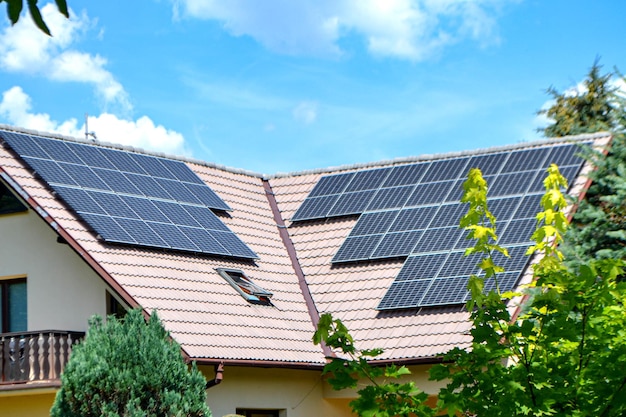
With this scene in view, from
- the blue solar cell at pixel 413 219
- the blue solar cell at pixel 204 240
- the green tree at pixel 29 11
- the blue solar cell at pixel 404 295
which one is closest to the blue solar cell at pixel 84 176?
the blue solar cell at pixel 204 240

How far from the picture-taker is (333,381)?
24.1ft

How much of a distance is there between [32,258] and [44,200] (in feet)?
4.68

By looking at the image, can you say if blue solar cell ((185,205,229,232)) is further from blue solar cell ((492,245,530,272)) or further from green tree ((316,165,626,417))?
green tree ((316,165,626,417))

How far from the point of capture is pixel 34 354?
706 inches

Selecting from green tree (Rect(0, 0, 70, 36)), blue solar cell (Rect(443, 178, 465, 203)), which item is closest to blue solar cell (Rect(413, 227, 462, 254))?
blue solar cell (Rect(443, 178, 465, 203))

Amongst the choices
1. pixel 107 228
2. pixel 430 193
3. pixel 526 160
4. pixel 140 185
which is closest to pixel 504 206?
pixel 526 160

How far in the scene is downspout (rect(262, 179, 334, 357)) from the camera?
2145 centimetres

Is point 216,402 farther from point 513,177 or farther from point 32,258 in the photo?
point 513,177

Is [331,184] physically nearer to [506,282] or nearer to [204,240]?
[204,240]

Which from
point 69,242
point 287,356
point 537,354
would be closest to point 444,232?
point 287,356

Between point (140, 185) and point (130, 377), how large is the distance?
21.0 feet

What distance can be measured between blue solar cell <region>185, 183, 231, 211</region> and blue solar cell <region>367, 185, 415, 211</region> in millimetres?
3200

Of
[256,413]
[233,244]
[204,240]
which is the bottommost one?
[256,413]

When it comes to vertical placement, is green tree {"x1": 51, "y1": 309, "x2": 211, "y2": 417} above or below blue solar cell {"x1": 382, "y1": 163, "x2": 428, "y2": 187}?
below
